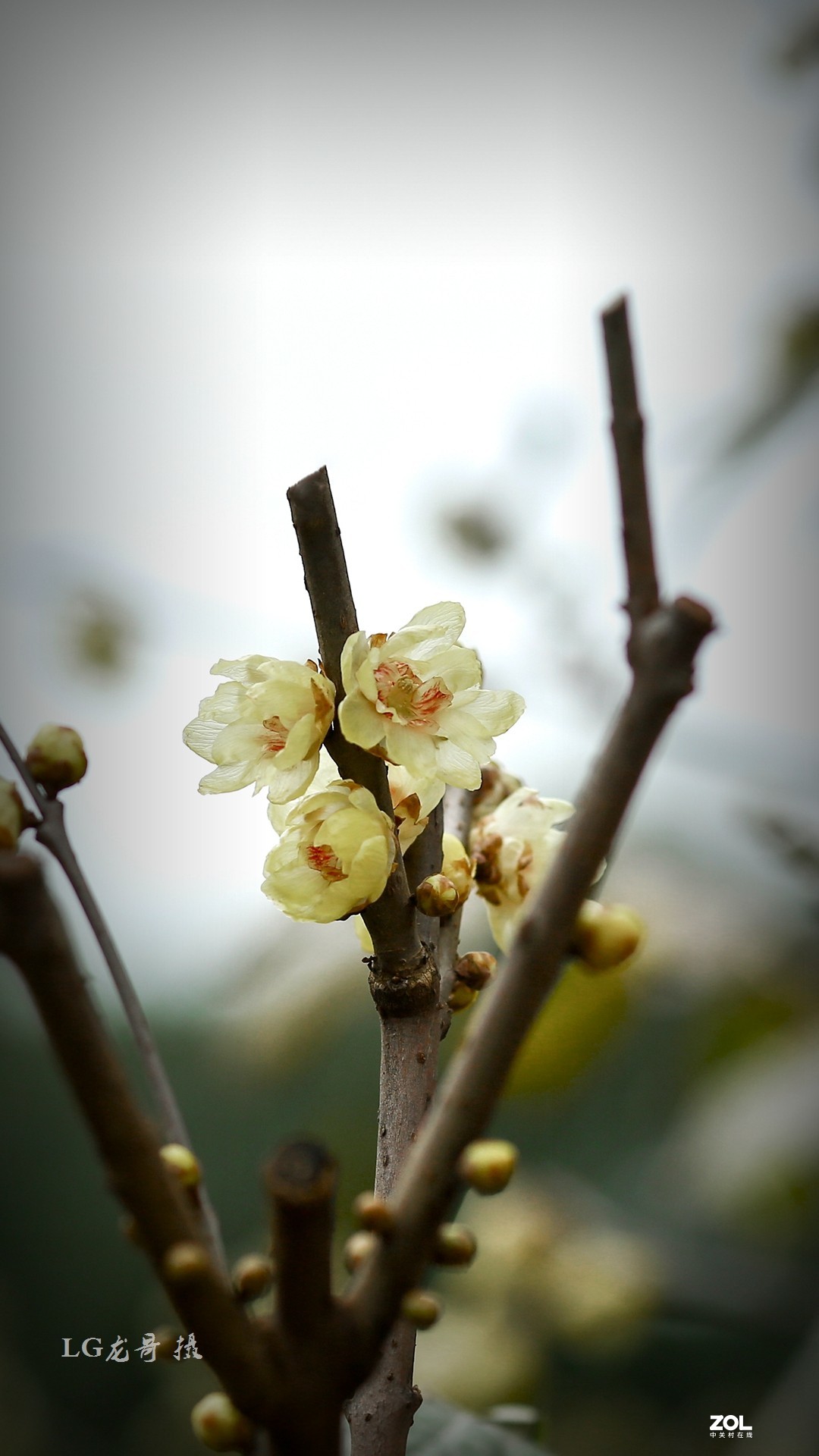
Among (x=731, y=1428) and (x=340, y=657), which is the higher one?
(x=340, y=657)

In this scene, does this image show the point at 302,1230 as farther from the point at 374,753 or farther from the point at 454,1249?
the point at 374,753

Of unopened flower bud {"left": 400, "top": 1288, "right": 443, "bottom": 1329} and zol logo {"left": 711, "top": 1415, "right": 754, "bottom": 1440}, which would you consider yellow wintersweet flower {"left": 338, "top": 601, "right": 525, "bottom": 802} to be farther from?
zol logo {"left": 711, "top": 1415, "right": 754, "bottom": 1440}


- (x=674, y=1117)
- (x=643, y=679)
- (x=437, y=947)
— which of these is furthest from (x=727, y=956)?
(x=643, y=679)

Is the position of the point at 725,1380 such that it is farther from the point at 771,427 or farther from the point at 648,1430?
the point at 771,427

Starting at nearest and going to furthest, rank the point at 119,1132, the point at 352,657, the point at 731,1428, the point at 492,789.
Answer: the point at 119,1132, the point at 352,657, the point at 492,789, the point at 731,1428

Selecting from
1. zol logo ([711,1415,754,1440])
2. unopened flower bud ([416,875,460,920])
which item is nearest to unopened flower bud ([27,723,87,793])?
unopened flower bud ([416,875,460,920])

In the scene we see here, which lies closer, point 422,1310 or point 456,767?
point 422,1310

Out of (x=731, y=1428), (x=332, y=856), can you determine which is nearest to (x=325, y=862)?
(x=332, y=856)

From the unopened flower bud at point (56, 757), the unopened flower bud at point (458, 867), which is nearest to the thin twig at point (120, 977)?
the unopened flower bud at point (56, 757)
